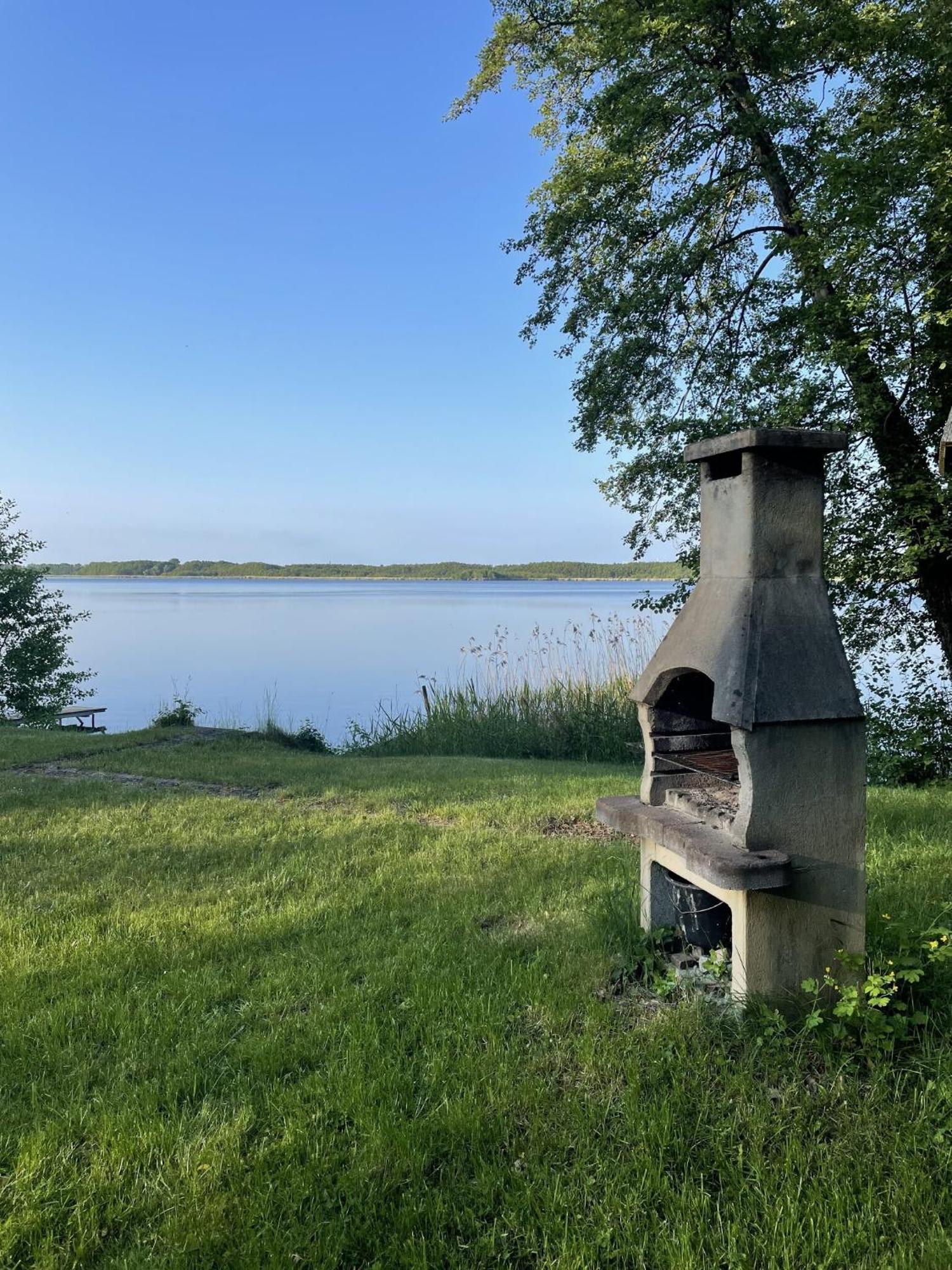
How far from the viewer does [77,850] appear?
4.51 meters

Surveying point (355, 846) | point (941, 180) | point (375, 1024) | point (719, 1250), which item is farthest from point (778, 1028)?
point (941, 180)

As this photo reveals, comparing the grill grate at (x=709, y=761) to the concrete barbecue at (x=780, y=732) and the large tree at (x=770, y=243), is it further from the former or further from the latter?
the large tree at (x=770, y=243)

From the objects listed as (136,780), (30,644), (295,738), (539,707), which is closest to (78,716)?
(30,644)

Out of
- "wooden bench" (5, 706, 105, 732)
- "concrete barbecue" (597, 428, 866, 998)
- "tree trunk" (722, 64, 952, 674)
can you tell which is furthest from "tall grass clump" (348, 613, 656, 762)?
"concrete barbecue" (597, 428, 866, 998)

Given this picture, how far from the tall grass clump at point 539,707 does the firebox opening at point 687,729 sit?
6276 millimetres

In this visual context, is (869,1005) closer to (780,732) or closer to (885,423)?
(780,732)

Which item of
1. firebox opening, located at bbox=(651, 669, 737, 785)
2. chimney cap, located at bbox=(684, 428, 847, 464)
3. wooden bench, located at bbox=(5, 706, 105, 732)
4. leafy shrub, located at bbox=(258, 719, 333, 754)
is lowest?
wooden bench, located at bbox=(5, 706, 105, 732)

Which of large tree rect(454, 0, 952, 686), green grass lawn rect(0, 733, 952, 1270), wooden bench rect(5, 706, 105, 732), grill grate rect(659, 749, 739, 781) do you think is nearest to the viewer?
green grass lawn rect(0, 733, 952, 1270)

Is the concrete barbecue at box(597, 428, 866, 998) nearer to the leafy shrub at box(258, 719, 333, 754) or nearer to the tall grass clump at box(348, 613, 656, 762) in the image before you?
the tall grass clump at box(348, 613, 656, 762)

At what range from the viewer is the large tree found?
6.02 metres

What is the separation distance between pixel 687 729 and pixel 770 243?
22.8 ft

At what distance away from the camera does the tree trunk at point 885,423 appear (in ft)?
20.6

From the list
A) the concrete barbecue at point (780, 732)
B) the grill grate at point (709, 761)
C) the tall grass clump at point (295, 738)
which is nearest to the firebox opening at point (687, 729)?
the grill grate at point (709, 761)

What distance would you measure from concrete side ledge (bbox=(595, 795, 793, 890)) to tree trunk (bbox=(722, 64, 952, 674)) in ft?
15.6
